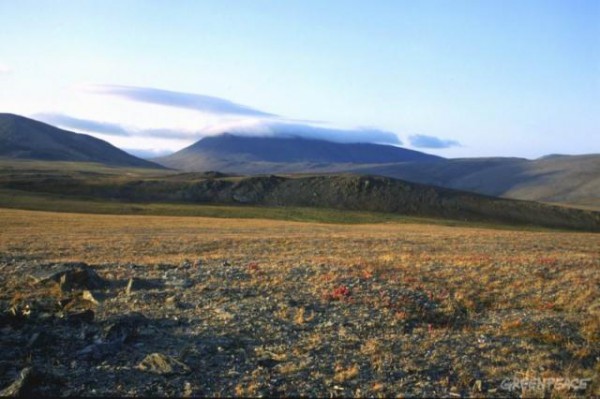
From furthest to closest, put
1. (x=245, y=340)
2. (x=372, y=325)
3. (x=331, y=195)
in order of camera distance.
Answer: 1. (x=331, y=195)
2. (x=372, y=325)
3. (x=245, y=340)

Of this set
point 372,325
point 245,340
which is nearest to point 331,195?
point 372,325

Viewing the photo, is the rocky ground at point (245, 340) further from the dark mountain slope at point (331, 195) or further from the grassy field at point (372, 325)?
the dark mountain slope at point (331, 195)

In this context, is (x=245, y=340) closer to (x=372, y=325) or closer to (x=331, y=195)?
(x=372, y=325)

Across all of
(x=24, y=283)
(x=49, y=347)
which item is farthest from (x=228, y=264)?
(x=49, y=347)

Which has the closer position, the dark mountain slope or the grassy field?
the grassy field

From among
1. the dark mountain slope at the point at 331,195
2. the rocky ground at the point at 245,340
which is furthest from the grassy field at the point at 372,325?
the dark mountain slope at the point at 331,195

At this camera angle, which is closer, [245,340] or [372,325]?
[245,340]

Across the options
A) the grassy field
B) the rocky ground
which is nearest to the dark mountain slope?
the grassy field

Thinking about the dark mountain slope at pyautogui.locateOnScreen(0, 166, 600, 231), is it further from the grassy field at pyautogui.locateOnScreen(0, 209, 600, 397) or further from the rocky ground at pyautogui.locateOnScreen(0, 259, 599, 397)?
the rocky ground at pyautogui.locateOnScreen(0, 259, 599, 397)

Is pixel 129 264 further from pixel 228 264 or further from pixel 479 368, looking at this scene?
pixel 479 368

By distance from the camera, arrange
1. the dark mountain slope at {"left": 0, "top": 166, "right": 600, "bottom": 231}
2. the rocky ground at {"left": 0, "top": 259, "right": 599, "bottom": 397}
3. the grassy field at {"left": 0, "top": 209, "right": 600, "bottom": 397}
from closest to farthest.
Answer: the rocky ground at {"left": 0, "top": 259, "right": 599, "bottom": 397} → the grassy field at {"left": 0, "top": 209, "right": 600, "bottom": 397} → the dark mountain slope at {"left": 0, "top": 166, "right": 600, "bottom": 231}

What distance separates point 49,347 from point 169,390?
450 centimetres

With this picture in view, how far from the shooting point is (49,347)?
14.1m

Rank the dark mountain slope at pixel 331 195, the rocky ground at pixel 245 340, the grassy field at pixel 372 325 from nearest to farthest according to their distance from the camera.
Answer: the rocky ground at pixel 245 340 → the grassy field at pixel 372 325 → the dark mountain slope at pixel 331 195
